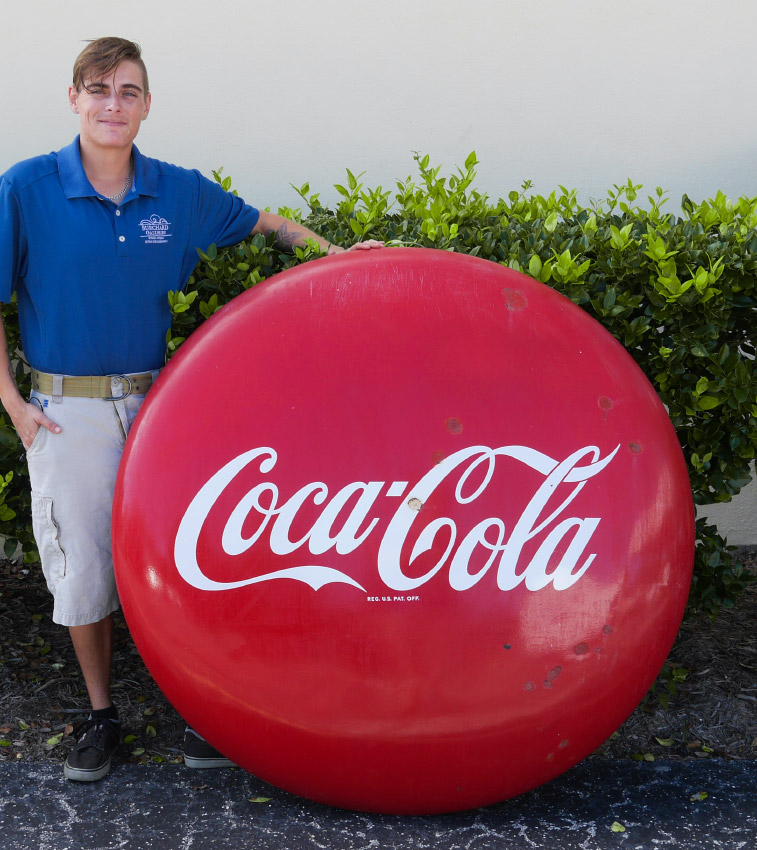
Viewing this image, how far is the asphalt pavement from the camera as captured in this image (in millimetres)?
2393

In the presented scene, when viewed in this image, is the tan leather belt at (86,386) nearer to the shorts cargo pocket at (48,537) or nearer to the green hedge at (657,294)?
the green hedge at (657,294)

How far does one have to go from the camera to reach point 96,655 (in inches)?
112

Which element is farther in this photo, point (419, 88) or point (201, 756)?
point (419, 88)

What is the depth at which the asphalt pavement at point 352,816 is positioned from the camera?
2.39 meters

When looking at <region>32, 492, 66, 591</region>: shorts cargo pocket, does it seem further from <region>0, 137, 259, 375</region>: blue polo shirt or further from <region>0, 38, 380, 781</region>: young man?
<region>0, 137, 259, 375</region>: blue polo shirt

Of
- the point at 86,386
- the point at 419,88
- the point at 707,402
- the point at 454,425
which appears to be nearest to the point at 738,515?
the point at 707,402

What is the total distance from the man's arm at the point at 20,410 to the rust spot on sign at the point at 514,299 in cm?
127

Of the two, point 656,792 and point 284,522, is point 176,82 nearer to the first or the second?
point 284,522

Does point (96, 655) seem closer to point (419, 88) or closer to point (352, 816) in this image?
point (352, 816)

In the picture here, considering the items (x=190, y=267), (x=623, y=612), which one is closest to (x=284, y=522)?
(x=623, y=612)

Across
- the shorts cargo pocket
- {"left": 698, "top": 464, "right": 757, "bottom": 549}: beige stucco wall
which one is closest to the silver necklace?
the shorts cargo pocket

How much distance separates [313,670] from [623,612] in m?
0.72

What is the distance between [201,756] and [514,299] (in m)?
1.57

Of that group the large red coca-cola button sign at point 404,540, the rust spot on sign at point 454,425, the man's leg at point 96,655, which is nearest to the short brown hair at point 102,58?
the large red coca-cola button sign at point 404,540
